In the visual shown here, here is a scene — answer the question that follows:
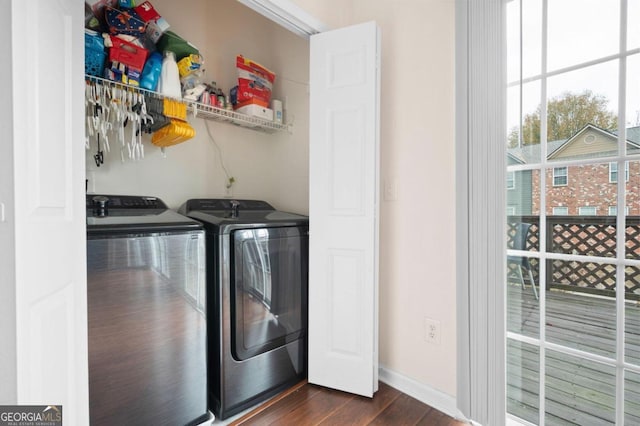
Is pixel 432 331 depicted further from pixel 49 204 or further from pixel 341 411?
pixel 49 204

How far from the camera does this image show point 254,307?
5.06 ft

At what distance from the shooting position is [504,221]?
4.17ft

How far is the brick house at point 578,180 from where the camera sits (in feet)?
3.40

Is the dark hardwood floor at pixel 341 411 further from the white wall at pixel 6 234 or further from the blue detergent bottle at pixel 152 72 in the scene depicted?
the blue detergent bottle at pixel 152 72

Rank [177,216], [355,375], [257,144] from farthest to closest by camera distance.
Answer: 1. [257,144]
2. [355,375]
3. [177,216]

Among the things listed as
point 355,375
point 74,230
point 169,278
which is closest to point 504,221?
point 355,375

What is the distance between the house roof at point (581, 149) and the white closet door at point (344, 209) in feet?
2.13

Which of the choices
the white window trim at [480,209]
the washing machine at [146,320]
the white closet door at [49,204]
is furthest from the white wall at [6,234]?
the white window trim at [480,209]

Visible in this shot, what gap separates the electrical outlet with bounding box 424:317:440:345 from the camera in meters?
1.54

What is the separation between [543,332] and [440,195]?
718 millimetres

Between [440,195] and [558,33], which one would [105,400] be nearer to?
[440,195]

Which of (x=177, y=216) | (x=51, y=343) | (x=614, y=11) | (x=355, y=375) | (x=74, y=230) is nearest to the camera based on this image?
(x=51, y=343)

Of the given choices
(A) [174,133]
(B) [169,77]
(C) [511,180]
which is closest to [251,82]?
(B) [169,77]

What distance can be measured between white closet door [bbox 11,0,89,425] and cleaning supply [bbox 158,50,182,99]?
2.51ft
